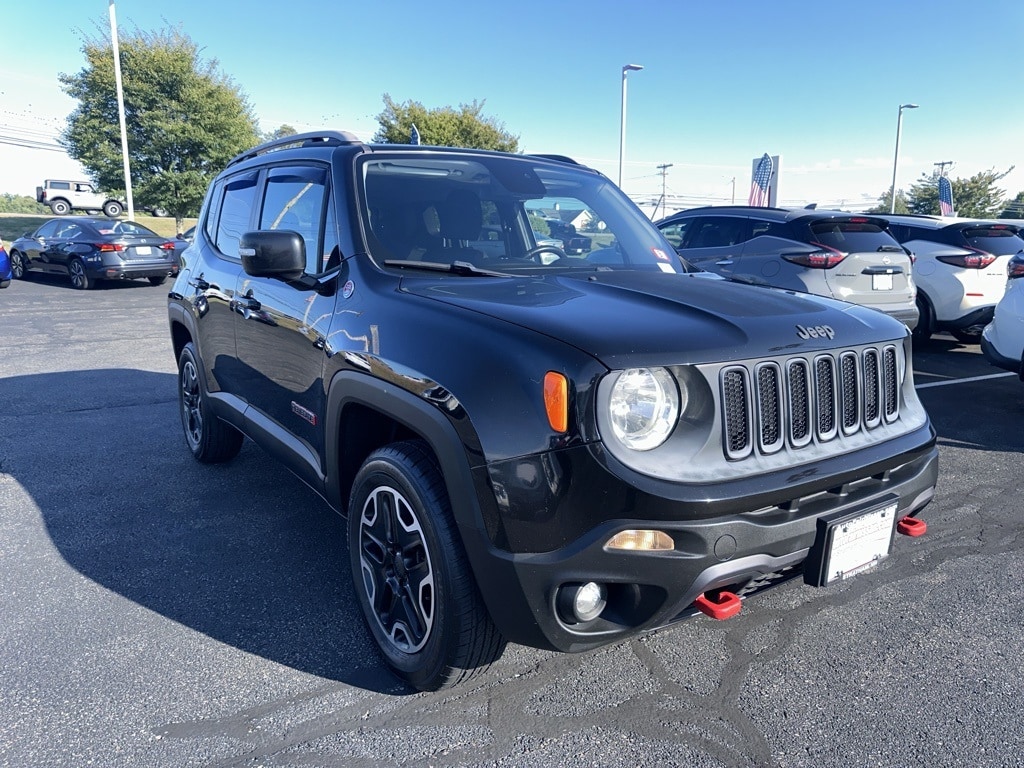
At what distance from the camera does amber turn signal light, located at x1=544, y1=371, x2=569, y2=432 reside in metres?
2.02

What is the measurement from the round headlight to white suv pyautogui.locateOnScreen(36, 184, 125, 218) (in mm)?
39725

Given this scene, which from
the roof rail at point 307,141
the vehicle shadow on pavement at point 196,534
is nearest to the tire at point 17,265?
the vehicle shadow on pavement at point 196,534

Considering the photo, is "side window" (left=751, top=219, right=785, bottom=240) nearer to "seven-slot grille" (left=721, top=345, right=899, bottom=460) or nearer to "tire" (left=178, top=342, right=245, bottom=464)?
"seven-slot grille" (left=721, top=345, right=899, bottom=460)

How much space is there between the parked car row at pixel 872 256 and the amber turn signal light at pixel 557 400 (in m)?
5.91

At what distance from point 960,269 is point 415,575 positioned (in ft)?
26.8

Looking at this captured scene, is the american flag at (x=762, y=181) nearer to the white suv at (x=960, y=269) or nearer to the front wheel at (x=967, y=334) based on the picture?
the front wheel at (x=967, y=334)

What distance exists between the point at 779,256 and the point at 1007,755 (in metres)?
6.25

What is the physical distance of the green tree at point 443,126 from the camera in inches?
1309

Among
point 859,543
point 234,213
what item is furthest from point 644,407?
point 234,213

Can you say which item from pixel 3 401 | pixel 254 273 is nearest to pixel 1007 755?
pixel 254 273

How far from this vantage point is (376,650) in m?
2.72

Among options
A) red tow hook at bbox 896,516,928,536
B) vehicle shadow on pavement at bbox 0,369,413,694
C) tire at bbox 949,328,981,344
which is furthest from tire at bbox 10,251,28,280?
red tow hook at bbox 896,516,928,536

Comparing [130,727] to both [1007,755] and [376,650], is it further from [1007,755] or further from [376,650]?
[1007,755]

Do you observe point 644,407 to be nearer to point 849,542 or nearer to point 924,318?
point 849,542
